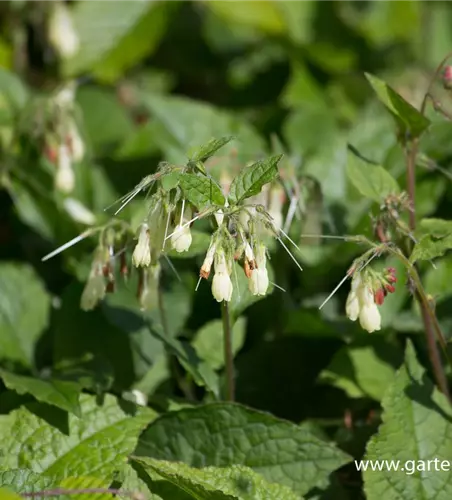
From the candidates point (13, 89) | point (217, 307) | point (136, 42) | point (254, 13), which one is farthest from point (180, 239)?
point (254, 13)

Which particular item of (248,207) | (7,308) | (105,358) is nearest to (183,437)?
(105,358)

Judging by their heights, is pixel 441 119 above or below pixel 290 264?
above

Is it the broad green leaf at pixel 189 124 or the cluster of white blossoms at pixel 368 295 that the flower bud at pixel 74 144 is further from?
the cluster of white blossoms at pixel 368 295

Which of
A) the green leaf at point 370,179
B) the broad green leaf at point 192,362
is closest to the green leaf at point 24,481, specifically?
the broad green leaf at point 192,362

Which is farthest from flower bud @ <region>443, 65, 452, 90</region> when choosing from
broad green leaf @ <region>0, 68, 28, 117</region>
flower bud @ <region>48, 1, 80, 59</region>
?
flower bud @ <region>48, 1, 80, 59</region>

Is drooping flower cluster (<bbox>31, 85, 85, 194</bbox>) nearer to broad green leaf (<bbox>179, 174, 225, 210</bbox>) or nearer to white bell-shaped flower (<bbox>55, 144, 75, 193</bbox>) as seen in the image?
white bell-shaped flower (<bbox>55, 144, 75, 193</bbox>)

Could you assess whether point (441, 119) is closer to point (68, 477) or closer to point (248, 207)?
point (248, 207)
